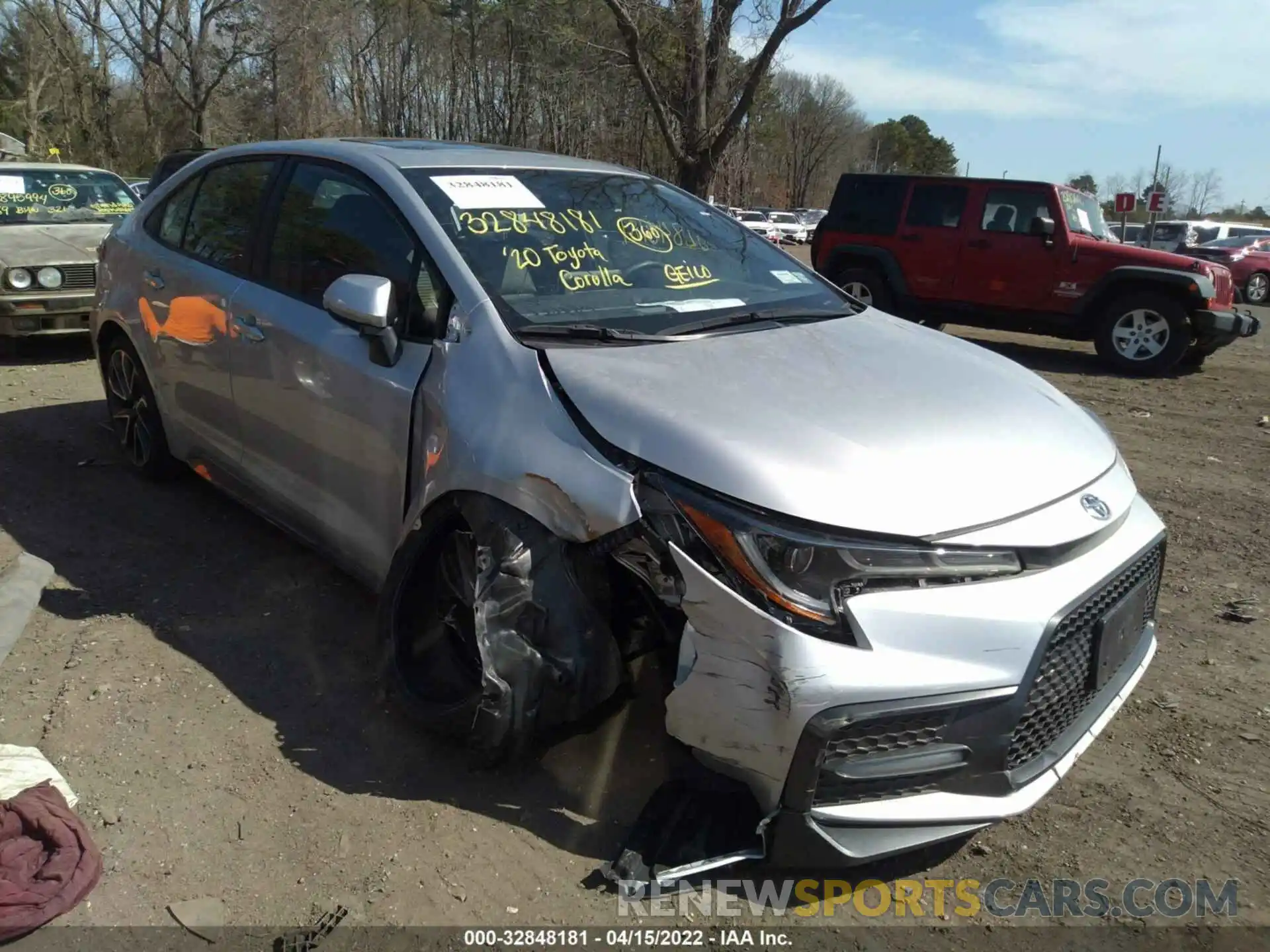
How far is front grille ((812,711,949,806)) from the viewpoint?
2123 millimetres

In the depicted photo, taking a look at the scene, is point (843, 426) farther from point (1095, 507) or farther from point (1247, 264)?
point (1247, 264)

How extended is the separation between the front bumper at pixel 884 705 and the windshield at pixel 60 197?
8853 mm

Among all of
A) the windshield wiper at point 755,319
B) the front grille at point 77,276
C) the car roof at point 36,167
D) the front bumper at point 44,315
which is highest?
the car roof at point 36,167

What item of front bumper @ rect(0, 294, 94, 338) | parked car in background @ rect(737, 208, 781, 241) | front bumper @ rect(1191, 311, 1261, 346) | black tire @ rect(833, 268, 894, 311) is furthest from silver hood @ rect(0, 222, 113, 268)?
parked car in background @ rect(737, 208, 781, 241)

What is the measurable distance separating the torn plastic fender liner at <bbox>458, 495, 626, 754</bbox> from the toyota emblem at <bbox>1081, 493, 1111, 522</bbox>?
4.12 ft

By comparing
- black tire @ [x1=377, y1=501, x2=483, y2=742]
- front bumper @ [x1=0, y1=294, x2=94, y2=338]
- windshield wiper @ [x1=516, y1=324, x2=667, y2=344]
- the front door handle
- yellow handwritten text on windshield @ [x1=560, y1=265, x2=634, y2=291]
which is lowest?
black tire @ [x1=377, y1=501, x2=483, y2=742]

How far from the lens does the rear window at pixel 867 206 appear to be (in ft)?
38.1

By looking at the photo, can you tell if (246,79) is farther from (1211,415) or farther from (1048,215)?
(1211,415)

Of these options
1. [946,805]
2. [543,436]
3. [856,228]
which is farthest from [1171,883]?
[856,228]

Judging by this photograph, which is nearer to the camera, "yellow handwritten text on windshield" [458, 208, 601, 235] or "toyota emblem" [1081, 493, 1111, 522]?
"toyota emblem" [1081, 493, 1111, 522]

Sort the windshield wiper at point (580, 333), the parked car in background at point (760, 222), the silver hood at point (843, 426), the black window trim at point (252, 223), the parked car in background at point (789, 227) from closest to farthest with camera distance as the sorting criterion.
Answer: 1. the silver hood at point (843, 426)
2. the windshield wiper at point (580, 333)
3. the black window trim at point (252, 223)
4. the parked car in background at point (760, 222)
5. the parked car in background at point (789, 227)

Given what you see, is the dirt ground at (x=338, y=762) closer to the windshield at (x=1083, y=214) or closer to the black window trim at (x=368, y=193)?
the black window trim at (x=368, y=193)

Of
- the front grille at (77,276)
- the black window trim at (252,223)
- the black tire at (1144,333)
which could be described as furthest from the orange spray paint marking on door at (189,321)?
the black tire at (1144,333)

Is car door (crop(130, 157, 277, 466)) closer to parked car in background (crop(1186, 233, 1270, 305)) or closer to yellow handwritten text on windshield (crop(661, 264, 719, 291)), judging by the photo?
yellow handwritten text on windshield (crop(661, 264, 719, 291))
